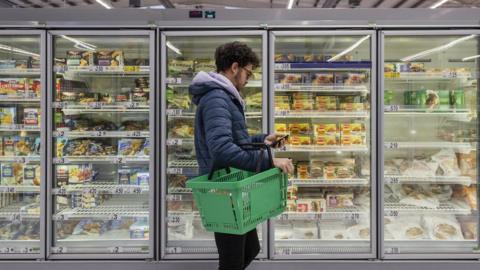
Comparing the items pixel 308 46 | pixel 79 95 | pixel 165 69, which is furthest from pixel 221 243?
pixel 308 46

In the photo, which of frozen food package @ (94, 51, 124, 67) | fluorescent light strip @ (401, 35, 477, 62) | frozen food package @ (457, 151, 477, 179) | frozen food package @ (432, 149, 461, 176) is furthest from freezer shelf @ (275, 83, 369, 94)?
frozen food package @ (94, 51, 124, 67)

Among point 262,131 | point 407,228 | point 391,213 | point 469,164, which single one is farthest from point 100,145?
point 469,164

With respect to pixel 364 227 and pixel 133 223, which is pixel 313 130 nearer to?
pixel 364 227

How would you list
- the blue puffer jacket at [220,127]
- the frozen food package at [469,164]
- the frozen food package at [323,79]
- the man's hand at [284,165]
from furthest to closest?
the frozen food package at [323,79] → the frozen food package at [469,164] → the man's hand at [284,165] → the blue puffer jacket at [220,127]

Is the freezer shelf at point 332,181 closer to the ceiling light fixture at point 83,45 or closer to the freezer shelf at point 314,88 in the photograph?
the freezer shelf at point 314,88

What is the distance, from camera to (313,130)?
3451 mm

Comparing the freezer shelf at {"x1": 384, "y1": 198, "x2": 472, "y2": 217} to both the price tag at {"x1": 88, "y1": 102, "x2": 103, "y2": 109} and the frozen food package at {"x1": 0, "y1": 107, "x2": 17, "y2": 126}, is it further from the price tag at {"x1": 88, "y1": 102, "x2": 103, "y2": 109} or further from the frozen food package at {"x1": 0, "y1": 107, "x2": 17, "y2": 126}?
the frozen food package at {"x1": 0, "y1": 107, "x2": 17, "y2": 126}

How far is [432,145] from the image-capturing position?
3.17 meters

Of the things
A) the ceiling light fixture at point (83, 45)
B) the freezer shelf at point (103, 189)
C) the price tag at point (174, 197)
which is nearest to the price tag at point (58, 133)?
the freezer shelf at point (103, 189)

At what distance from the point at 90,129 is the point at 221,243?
6.40 feet

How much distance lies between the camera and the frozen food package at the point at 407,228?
10.8 feet

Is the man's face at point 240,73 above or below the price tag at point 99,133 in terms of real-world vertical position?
above

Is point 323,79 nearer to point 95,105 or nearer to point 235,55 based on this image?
point 235,55

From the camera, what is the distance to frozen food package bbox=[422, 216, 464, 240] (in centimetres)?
329
